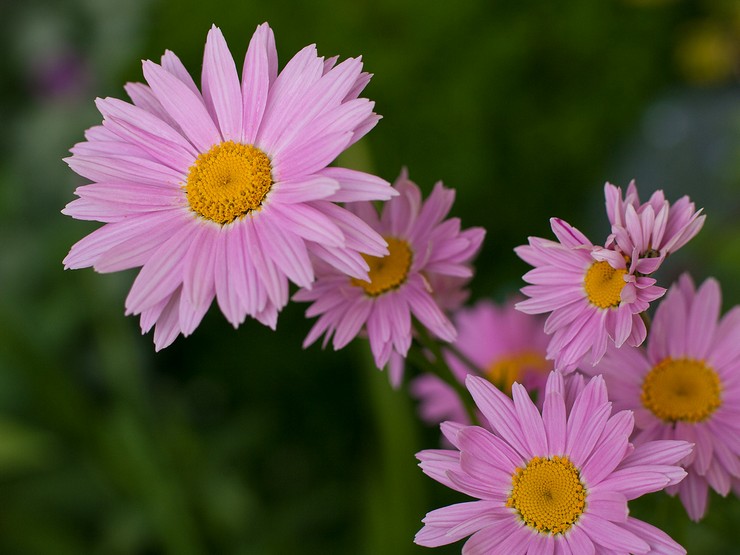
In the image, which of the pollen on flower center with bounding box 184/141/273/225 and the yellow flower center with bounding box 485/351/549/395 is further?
the yellow flower center with bounding box 485/351/549/395

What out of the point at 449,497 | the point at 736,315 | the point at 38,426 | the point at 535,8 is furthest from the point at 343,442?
the point at 736,315

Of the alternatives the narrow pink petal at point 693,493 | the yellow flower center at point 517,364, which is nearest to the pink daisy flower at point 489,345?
the yellow flower center at point 517,364

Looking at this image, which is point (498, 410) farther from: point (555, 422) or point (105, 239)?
point (105, 239)

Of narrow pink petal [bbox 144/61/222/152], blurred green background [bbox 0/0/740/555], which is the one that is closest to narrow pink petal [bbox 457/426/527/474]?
narrow pink petal [bbox 144/61/222/152]

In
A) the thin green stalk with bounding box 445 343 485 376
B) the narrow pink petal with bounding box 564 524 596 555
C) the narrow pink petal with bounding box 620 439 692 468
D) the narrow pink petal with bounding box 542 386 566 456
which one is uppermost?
the thin green stalk with bounding box 445 343 485 376

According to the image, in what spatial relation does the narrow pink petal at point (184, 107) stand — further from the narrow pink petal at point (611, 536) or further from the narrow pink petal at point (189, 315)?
the narrow pink petal at point (611, 536)

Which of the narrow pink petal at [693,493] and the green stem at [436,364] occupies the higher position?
the green stem at [436,364]

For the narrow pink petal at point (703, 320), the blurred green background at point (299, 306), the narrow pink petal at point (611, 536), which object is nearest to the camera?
the narrow pink petal at point (611, 536)

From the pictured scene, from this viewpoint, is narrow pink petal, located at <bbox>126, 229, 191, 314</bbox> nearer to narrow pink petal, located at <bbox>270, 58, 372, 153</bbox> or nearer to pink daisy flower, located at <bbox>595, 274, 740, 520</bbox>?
narrow pink petal, located at <bbox>270, 58, 372, 153</bbox>
